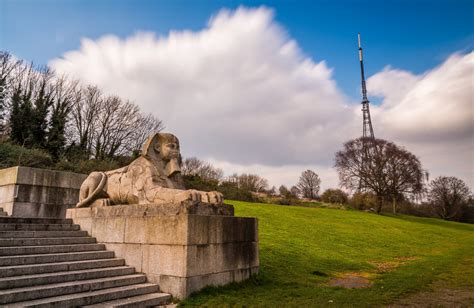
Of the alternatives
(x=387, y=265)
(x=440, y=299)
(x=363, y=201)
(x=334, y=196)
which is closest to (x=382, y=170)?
(x=363, y=201)

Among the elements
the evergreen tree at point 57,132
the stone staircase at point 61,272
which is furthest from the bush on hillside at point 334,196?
the stone staircase at point 61,272

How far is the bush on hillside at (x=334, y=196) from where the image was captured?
47303mm

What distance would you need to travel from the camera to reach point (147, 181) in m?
7.41

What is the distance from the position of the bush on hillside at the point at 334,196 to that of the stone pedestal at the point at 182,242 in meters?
42.2

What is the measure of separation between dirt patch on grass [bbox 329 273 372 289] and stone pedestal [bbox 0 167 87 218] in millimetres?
9258

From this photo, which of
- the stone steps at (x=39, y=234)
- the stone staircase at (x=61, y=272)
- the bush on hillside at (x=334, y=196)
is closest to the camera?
the stone staircase at (x=61, y=272)

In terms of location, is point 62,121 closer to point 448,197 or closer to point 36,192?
point 36,192

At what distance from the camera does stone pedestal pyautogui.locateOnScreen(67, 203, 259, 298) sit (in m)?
6.12

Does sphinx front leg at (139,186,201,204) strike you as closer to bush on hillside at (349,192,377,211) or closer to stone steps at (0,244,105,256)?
stone steps at (0,244,105,256)

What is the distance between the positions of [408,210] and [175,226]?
56818mm

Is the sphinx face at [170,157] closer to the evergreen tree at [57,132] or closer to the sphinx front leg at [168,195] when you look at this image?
the sphinx front leg at [168,195]

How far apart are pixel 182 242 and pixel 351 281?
517 cm

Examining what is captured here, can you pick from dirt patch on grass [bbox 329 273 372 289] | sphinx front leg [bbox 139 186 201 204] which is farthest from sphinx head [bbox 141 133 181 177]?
dirt patch on grass [bbox 329 273 372 289]

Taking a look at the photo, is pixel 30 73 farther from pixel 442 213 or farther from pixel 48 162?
pixel 442 213
